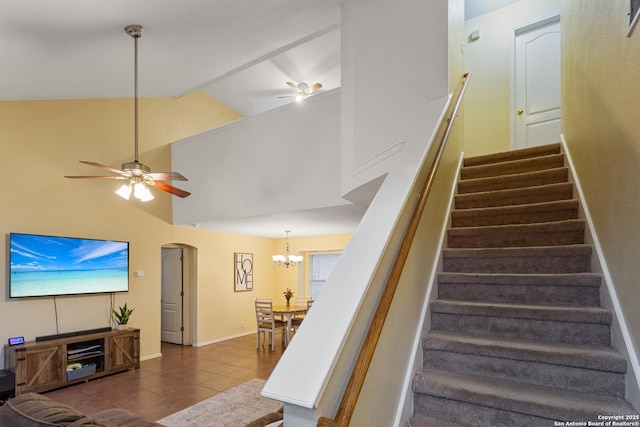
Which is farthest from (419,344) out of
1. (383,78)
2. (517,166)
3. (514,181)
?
(383,78)

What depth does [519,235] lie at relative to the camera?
2.68 m

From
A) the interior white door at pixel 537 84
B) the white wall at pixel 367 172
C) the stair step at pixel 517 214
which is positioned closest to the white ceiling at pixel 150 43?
the white wall at pixel 367 172

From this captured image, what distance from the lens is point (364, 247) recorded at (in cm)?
160

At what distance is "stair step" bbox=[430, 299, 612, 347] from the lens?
74.8 inches

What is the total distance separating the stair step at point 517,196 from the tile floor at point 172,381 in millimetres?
3744

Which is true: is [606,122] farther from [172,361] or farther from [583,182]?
[172,361]

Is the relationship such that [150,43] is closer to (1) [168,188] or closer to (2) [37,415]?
(1) [168,188]

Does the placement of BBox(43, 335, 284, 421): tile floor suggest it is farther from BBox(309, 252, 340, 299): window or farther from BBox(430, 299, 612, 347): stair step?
BBox(430, 299, 612, 347): stair step

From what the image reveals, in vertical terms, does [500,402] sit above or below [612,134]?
below

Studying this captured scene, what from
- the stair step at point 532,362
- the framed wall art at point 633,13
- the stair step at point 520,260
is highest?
the framed wall art at point 633,13

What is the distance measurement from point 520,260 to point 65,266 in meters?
5.51

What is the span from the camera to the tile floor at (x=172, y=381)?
13.8 ft

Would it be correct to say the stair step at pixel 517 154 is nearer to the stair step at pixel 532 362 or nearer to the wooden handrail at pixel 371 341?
the wooden handrail at pixel 371 341

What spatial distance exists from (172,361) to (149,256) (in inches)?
71.5
